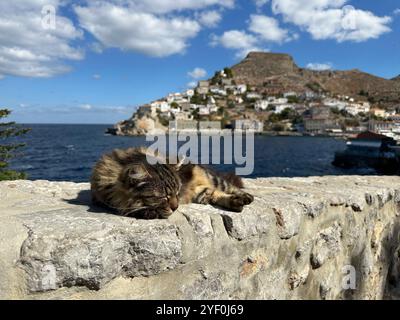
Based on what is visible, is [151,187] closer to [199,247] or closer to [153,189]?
[153,189]

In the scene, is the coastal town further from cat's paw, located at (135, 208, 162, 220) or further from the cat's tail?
cat's paw, located at (135, 208, 162, 220)

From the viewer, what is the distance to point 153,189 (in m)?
2.52

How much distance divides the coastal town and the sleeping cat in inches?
3522

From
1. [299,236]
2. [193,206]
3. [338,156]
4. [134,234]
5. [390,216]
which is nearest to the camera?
[134,234]

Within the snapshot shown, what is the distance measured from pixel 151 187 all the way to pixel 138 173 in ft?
0.47

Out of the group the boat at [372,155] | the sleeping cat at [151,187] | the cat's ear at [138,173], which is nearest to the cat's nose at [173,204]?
the sleeping cat at [151,187]

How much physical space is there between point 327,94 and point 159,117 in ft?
339

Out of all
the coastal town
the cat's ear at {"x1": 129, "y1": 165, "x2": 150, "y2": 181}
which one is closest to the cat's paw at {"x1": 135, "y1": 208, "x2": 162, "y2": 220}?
the cat's ear at {"x1": 129, "y1": 165, "x2": 150, "y2": 181}

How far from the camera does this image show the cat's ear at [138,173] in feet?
8.22

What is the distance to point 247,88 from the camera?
180m

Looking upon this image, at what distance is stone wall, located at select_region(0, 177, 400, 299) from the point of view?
1.83m

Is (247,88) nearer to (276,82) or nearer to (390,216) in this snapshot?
(276,82)
